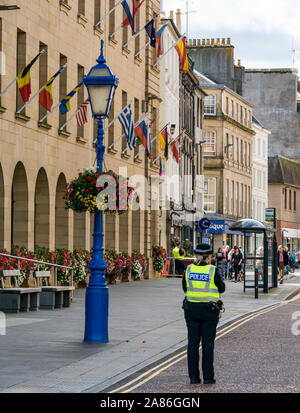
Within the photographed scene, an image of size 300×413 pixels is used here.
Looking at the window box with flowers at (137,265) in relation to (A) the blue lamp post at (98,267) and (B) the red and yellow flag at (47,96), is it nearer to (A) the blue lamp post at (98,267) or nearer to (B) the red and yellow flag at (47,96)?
(B) the red and yellow flag at (47,96)

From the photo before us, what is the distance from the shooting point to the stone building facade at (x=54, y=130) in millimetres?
28547

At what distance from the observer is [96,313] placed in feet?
54.9

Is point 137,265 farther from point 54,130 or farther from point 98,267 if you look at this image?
point 98,267

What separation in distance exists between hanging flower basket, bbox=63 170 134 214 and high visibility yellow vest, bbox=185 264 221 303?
15.6 feet

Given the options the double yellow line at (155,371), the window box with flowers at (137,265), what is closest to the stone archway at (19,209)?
the double yellow line at (155,371)

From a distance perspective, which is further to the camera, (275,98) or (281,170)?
(275,98)

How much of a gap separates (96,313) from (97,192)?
2.04 meters

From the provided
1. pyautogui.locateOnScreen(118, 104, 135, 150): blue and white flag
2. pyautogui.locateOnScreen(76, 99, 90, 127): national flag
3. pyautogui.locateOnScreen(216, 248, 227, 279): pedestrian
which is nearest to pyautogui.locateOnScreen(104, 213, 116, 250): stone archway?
pyautogui.locateOnScreen(118, 104, 135, 150): blue and white flag

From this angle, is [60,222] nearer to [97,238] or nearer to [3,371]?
[97,238]

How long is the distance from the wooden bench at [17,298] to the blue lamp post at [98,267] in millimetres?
5434

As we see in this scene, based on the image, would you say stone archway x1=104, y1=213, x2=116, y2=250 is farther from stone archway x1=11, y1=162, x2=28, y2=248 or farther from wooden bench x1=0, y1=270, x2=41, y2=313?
wooden bench x1=0, y1=270, x2=41, y2=313

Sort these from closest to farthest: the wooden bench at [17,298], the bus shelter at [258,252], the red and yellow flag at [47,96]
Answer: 1. the wooden bench at [17,298]
2. the red and yellow flag at [47,96]
3. the bus shelter at [258,252]

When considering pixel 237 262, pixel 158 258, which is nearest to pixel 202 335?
pixel 237 262
